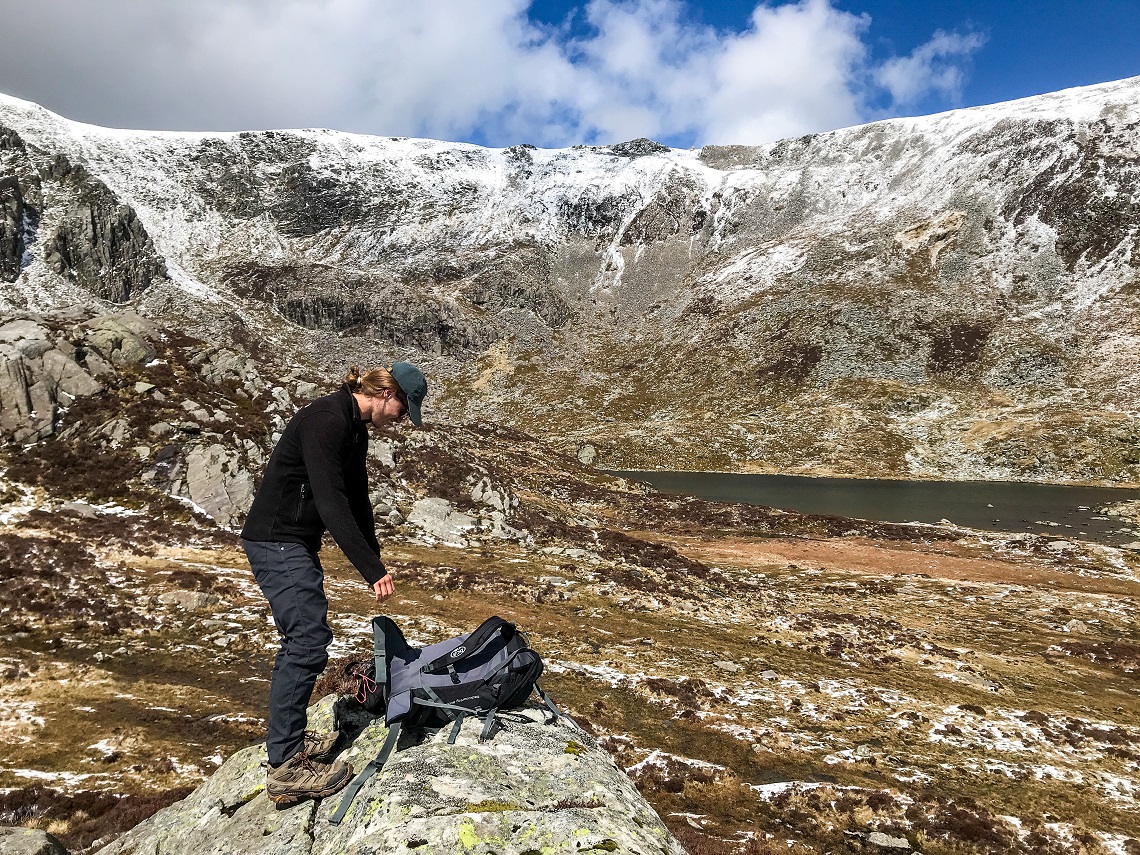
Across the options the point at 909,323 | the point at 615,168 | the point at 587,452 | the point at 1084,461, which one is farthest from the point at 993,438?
the point at 615,168

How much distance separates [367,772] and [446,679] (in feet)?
3.61

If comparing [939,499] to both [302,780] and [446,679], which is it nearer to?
[446,679]

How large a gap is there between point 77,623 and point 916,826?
67.4ft

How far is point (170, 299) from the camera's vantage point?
124 meters

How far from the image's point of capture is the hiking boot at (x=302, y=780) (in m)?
5.66

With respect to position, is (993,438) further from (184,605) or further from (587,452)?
(184,605)

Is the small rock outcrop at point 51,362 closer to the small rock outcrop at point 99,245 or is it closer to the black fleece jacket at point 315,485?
the black fleece jacket at point 315,485

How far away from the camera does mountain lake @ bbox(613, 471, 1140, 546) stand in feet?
177

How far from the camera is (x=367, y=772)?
17.7 feet

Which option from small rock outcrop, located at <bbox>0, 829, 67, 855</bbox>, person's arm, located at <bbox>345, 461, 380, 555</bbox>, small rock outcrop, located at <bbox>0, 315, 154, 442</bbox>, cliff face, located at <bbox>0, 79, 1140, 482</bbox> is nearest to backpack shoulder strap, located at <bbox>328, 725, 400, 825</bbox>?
person's arm, located at <bbox>345, 461, 380, 555</bbox>

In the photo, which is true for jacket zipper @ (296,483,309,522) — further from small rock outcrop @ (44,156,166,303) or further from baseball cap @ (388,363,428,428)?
small rock outcrop @ (44,156,166,303)

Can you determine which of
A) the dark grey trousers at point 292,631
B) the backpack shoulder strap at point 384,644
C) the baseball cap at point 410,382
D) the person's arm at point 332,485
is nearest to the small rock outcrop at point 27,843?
the dark grey trousers at point 292,631

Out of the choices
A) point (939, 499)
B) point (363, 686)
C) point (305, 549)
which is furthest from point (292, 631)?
point (939, 499)

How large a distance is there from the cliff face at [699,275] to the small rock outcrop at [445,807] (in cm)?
8634
